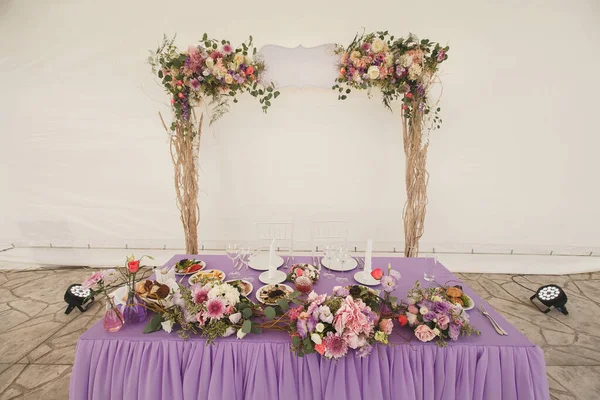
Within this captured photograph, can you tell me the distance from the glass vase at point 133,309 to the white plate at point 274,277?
0.68m

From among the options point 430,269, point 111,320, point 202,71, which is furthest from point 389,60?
point 111,320

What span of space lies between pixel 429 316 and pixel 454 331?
116 millimetres

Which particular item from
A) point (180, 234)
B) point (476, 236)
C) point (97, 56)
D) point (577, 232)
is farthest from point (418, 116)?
point (97, 56)

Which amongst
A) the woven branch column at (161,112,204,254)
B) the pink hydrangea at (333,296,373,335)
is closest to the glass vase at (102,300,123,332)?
the pink hydrangea at (333,296,373,335)

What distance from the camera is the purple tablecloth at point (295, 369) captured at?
1.25 metres

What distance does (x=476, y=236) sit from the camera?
3.54 m

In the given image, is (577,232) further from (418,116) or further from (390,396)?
(390,396)

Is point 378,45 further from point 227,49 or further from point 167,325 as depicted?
point 167,325

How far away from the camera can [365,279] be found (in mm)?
1802

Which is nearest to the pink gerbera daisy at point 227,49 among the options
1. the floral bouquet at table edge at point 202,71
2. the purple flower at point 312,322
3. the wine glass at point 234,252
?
the floral bouquet at table edge at point 202,71

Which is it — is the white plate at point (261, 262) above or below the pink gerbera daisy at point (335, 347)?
above

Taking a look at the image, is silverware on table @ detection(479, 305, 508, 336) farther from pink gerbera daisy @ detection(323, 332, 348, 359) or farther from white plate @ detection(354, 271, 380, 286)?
pink gerbera daisy @ detection(323, 332, 348, 359)

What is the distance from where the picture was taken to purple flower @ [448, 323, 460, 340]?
1.23m

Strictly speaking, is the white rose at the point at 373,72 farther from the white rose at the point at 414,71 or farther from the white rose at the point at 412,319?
the white rose at the point at 412,319
